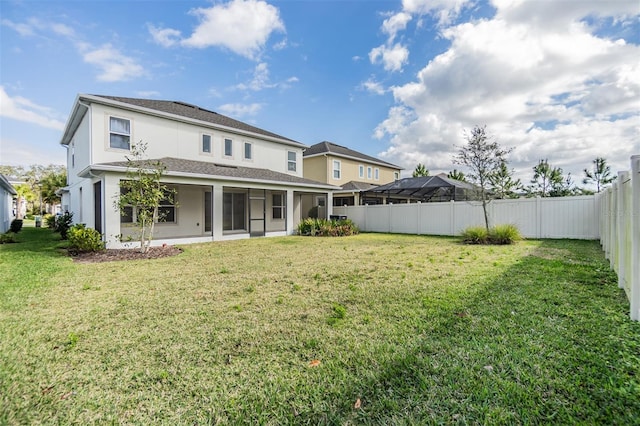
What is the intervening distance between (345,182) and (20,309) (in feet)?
71.2

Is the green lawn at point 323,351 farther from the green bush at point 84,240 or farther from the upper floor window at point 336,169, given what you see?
the upper floor window at point 336,169

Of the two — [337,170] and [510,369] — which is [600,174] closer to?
[337,170]

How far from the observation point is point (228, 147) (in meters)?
15.8

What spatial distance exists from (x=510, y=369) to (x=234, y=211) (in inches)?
588

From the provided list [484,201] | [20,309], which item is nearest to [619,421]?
[20,309]

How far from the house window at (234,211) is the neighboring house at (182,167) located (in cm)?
5

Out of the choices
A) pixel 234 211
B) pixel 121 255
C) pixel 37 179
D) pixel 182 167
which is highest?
pixel 37 179

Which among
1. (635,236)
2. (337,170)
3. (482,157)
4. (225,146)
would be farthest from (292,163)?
(635,236)

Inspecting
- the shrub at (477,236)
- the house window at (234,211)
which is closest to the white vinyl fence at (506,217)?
the shrub at (477,236)

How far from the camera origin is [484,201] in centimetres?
1237

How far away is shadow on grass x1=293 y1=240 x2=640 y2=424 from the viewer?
193 cm

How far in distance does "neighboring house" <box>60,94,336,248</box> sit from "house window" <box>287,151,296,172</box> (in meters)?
0.13

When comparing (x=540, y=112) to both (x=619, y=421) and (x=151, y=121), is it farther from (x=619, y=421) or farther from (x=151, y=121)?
(x=151, y=121)

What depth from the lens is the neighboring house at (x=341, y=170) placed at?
75.4 ft
